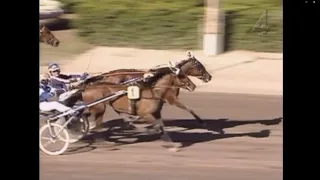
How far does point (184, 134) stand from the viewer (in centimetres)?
763

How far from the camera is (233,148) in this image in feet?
25.0

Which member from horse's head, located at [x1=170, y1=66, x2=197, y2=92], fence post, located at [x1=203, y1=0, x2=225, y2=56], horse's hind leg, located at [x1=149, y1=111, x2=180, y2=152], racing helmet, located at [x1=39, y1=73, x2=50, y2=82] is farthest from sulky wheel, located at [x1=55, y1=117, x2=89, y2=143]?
fence post, located at [x1=203, y1=0, x2=225, y2=56]

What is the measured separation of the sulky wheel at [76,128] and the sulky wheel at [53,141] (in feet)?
0.10

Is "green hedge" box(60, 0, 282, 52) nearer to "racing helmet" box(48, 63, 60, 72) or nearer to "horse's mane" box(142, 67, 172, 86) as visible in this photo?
"horse's mane" box(142, 67, 172, 86)

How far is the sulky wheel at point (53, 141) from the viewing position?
25.0 feet

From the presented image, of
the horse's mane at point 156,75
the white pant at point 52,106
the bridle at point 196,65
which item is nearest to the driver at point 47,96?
the white pant at point 52,106

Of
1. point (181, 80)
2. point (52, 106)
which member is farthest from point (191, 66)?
point (52, 106)

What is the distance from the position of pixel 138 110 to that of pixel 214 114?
0.65 metres

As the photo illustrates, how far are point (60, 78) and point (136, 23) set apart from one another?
2.62 feet

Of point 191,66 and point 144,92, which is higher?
point 191,66

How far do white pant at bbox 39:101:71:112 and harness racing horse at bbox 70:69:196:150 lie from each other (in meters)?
0.11

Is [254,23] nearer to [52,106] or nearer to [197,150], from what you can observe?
[197,150]
